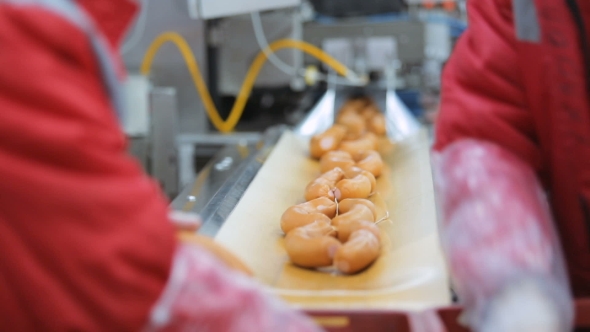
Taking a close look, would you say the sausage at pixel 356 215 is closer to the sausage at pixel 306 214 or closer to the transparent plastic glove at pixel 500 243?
the sausage at pixel 306 214

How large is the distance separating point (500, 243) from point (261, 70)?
2135mm

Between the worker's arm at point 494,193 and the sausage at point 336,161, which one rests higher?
the worker's arm at point 494,193

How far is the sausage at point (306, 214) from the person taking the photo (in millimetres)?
1344

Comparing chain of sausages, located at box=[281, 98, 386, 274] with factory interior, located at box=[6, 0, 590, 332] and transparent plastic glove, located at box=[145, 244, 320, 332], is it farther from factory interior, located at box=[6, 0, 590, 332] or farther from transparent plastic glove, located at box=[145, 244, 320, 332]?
transparent plastic glove, located at box=[145, 244, 320, 332]

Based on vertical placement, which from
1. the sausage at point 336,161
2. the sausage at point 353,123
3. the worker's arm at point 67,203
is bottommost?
the sausage at point 353,123

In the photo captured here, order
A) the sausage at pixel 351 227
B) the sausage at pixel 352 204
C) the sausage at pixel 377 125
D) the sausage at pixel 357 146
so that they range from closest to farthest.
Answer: the sausage at pixel 351 227 < the sausage at pixel 352 204 < the sausage at pixel 357 146 < the sausage at pixel 377 125

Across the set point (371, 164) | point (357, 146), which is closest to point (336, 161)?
point (371, 164)

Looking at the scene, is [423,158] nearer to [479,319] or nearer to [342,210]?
[342,210]

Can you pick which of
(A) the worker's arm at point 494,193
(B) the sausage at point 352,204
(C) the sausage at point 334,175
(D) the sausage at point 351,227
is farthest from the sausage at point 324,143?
(A) the worker's arm at point 494,193

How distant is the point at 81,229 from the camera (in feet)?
1.87

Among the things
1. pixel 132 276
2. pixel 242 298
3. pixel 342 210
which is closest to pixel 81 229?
pixel 132 276

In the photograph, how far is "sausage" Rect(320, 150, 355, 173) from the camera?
1779 millimetres

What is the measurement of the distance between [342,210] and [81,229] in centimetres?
94

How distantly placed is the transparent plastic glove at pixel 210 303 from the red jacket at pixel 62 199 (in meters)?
0.03
